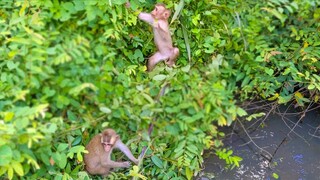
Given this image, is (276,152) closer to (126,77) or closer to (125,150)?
(125,150)

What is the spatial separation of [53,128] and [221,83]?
2.02ft

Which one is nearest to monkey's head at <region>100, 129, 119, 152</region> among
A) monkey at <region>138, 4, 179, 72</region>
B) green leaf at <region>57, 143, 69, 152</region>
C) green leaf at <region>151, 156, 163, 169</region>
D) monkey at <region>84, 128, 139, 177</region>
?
monkey at <region>84, 128, 139, 177</region>

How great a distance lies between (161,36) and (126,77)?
1.33ft

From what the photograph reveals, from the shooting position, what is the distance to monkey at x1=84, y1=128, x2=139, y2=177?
77.4 inches

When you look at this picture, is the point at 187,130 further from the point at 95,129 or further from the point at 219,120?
the point at 95,129

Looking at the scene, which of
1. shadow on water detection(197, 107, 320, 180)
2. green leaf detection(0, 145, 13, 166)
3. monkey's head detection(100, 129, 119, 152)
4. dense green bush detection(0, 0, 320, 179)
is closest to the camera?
dense green bush detection(0, 0, 320, 179)

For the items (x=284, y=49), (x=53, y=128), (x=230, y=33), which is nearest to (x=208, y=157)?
(x=284, y=49)

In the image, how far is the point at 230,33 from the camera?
74.7 inches

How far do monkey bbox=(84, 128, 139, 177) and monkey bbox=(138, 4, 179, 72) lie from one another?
469 millimetres

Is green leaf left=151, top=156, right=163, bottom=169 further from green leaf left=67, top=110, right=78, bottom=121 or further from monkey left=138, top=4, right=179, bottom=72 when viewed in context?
green leaf left=67, top=110, right=78, bottom=121

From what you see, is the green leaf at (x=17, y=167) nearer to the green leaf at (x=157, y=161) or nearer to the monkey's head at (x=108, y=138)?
the monkey's head at (x=108, y=138)

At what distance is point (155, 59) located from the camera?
233 cm

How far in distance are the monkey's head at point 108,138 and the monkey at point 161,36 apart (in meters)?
0.49

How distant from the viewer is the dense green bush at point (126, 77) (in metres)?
1.57
